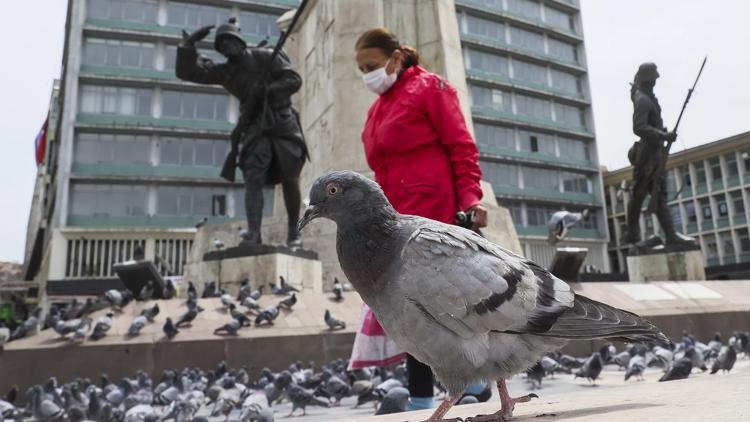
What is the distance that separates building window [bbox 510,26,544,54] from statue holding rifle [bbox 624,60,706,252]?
46.0m

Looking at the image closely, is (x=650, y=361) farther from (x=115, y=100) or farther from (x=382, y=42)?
(x=115, y=100)

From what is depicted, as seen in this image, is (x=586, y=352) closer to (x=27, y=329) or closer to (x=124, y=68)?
(x=27, y=329)

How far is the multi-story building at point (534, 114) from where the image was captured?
167 ft

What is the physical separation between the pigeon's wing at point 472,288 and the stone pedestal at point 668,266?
39.0 feet

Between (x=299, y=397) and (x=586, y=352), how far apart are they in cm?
439

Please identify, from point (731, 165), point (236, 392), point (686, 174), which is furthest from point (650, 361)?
point (686, 174)

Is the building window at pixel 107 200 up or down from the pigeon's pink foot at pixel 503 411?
up

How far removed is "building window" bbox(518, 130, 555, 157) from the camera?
53478mm

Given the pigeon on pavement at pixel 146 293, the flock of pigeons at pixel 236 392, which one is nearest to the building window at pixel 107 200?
the pigeon on pavement at pixel 146 293

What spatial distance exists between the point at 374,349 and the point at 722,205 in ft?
197

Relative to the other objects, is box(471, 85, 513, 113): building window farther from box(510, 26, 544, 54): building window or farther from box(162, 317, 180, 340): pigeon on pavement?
box(162, 317, 180, 340): pigeon on pavement

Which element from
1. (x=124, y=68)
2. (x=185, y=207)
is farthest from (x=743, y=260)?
(x=124, y=68)

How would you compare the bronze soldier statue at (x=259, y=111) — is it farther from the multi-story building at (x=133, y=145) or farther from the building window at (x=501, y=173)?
the building window at (x=501, y=173)

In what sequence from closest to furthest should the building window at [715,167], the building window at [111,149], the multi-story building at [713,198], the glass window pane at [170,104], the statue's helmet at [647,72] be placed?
the statue's helmet at [647,72] < the building window at [111,149] < the glass window pane at [170,104] < the multi-story building at [713,198] < the building window at [715,167]
